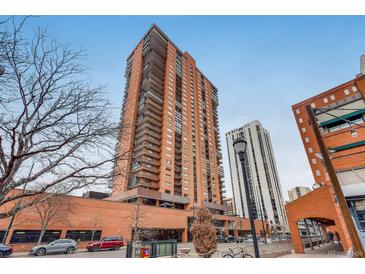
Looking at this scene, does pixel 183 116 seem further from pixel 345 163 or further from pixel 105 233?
pixel 345 163

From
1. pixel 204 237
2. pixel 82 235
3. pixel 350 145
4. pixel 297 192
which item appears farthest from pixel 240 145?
pixel 297 192

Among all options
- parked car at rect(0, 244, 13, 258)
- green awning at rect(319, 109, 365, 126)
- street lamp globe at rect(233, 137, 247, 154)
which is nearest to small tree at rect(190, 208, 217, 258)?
street lamp globe at rect(233, 137, 247, 154)

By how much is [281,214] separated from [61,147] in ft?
358

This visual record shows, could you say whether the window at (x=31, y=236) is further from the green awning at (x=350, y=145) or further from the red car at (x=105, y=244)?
the green awning at (x=350, y=145)

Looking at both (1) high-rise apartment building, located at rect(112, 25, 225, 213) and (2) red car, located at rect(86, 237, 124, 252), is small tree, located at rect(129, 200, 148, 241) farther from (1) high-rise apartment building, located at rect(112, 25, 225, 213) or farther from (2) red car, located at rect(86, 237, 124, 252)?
(2) red car, located at rect(86, 237, 124, 252)

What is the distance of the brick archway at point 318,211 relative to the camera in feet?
43.0

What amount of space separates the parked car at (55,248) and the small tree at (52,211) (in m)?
5.54

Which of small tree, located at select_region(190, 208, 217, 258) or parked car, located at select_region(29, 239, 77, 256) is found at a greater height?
small tree, located at select_region(190, 208, 217, 258)

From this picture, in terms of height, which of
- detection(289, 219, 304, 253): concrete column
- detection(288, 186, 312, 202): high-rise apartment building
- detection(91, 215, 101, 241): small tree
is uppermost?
detection(288, 186, 312, 202): high-rise apartment building

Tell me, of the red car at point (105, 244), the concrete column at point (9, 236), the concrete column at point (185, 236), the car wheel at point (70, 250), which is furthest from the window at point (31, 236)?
the concrete column at point (185, 236)

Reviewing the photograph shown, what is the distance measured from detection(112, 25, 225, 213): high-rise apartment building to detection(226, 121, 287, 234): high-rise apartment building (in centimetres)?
3846

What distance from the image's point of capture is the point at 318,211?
48.0ft

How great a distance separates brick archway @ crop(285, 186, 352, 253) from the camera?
1312cm

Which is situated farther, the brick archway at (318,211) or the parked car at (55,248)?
the parked car at (55,248)
